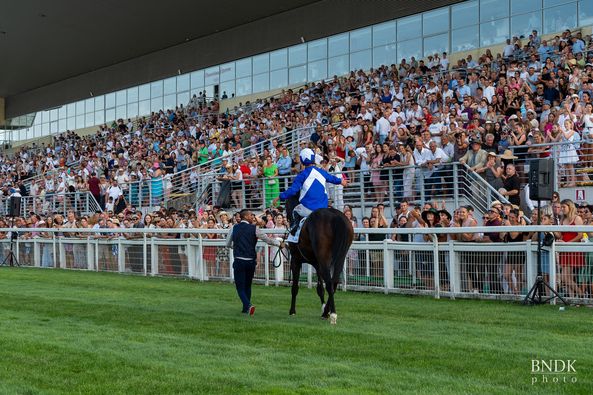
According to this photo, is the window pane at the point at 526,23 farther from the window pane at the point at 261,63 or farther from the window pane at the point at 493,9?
the window pane at the point at 261,63

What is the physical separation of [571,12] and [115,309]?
18.9 metres

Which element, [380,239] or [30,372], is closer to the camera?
[30,372]

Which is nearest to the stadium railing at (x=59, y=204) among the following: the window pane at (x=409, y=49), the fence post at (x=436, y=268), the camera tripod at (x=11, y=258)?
the camera tripod at (x=11, y=258)

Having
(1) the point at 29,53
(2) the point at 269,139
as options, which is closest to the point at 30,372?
(2) the point at 269,139

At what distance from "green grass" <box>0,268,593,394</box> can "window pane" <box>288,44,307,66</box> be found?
2350cm

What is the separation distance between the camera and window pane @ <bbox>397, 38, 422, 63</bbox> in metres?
30.1

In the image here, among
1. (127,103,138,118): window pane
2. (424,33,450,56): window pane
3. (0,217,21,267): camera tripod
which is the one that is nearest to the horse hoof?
(0,217,21,267): camera tripod

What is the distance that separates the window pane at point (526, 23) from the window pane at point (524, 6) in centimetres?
14

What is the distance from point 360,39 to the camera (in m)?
32.8

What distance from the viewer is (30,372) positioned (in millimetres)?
6938

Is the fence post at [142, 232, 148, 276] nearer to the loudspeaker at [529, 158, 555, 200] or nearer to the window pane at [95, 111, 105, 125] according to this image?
the loudspeaker at [529, 158, 555, 200]

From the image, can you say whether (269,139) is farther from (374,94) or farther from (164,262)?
(164,262)

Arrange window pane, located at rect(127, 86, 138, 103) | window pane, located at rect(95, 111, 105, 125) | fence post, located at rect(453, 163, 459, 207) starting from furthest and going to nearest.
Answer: window pane, located at rect(95, 111, 105, 125) → window pane, located at rect(127, 86, 138, 103) → fence post, located at rect(453, 163, 459, 207)

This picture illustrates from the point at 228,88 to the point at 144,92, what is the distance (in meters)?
8.24
